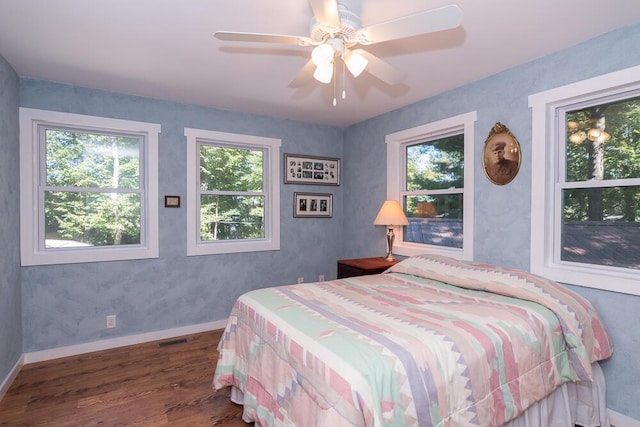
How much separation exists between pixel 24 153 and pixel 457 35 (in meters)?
3.37

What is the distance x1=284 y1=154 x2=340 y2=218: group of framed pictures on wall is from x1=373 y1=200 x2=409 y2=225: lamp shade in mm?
1050

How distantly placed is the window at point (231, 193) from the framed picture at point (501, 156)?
2205 mm

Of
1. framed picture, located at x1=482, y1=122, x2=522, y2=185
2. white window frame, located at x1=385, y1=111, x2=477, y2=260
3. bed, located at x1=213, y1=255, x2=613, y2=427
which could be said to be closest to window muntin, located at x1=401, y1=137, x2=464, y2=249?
white window frame, located at x1=385, y1=111, x2=477, y2=260

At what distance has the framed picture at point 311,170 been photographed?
4.00 meters

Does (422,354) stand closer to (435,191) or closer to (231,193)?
(435,191)

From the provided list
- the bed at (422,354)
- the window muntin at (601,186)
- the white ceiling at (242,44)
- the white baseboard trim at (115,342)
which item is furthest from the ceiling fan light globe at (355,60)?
the white baseboard trim at (115,342)

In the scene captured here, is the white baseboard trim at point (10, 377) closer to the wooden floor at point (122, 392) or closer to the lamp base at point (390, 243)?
the wooden floor at point (122, 392)

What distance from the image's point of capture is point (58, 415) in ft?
6.90

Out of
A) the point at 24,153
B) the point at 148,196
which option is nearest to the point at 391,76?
the point at 148,196

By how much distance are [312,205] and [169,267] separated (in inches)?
68.7

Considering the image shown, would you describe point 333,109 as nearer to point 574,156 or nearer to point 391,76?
point 391,76

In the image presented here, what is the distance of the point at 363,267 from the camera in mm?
3201

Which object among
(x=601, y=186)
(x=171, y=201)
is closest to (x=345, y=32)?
(x=601, y=186)

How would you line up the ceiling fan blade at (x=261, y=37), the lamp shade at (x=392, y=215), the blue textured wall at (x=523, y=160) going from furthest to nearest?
1. the lamp shade at (x=392, y=215)
2. the blue textured wall at (x=523, y=160)
3. the ceiling fan blade at (x=261, y=37)
